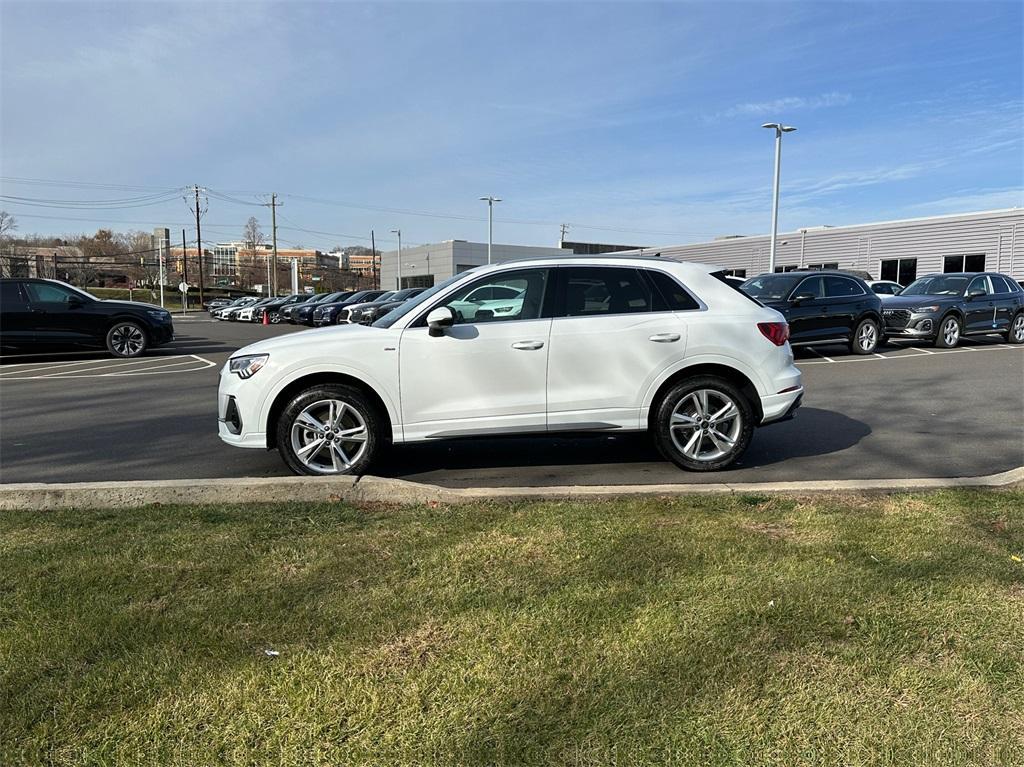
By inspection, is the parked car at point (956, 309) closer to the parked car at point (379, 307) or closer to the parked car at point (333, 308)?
the parked car at point (379, 307)

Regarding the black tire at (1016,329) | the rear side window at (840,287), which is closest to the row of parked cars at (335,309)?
the rear side window at (840,287)

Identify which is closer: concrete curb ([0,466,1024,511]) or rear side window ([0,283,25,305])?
concrete curb ([0,466,1024,511])

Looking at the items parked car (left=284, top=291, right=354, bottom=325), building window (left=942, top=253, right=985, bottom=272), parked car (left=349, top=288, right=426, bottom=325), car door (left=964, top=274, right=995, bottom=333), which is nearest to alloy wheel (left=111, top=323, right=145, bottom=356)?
parked car (left=349, top=288, right=426, bottom=325)

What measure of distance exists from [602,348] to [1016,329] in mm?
16687

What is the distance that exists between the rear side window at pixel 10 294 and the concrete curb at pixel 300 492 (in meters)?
12.2

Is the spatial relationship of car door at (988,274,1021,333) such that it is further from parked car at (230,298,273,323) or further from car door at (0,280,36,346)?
parked car at (230,298,273,323)

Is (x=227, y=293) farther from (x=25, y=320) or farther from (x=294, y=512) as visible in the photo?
(x=294, y=512)

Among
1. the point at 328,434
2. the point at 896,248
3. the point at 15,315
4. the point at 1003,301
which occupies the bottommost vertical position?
the point at 328,434

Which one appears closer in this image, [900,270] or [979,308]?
[979,308]

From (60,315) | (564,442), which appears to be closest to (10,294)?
(60,315)

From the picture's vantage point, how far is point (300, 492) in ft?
16.0

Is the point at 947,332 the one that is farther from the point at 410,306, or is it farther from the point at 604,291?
the point at 410,306

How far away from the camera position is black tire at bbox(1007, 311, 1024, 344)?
58.8ft

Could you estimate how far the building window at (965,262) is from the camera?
3647cm
